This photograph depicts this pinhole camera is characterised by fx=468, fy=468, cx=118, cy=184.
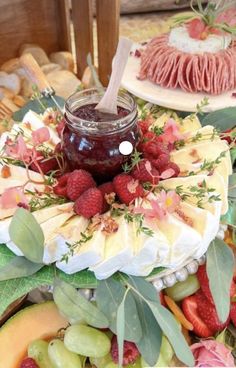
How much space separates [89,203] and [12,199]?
0.13 meters

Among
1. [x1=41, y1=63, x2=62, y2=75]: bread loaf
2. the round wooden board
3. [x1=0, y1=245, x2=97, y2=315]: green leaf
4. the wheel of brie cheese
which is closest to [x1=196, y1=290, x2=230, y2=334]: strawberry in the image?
the wheel of brie cheese

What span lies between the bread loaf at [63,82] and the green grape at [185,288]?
0.77 m

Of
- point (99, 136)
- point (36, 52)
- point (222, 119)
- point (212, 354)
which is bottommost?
point (212, 354)

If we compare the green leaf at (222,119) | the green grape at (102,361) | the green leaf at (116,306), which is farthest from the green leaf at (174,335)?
the green leaf at (222,119)

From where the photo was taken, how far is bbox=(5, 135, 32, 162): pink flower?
2.53ft

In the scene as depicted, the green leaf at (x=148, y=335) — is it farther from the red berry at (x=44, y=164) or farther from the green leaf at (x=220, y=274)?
the red berry at (x=44, y=164)

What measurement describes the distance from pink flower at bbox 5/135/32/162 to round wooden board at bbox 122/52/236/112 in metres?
0.48

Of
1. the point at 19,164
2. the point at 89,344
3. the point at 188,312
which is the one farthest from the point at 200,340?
the point at 19,164

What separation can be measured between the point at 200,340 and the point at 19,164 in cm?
45

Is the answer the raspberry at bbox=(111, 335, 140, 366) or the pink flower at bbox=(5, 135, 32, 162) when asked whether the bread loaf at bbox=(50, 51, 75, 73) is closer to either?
the pink flower at bbox=(5, 135, 32, 162)

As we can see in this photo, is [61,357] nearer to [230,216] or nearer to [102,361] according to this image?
[102,361]

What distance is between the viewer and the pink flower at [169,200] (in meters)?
0.71

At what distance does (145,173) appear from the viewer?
0.74m

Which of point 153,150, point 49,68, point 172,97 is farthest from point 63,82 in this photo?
point 153,150
